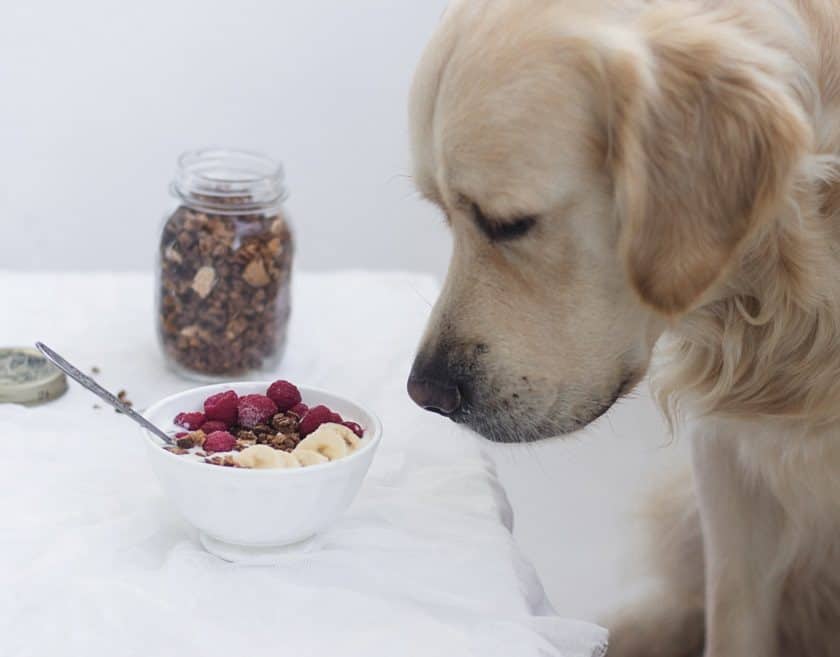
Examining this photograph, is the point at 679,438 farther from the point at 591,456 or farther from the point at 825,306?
the point at 591,456

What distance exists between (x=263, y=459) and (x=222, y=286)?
1.31ft

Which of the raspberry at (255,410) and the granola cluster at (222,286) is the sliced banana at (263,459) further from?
the granola cluster at (222,286)

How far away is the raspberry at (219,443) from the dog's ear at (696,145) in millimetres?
Answer: 355

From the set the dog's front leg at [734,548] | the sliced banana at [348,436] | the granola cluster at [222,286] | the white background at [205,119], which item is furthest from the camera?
the white background at [205,119]

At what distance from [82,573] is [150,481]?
18 centimetres

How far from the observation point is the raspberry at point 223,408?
1.05 meters

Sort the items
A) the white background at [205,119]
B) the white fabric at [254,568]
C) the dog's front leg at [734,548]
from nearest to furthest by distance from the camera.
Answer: the white fabric at [254,568] → the dog's front leg at [734,548] → the white background at [205,119]

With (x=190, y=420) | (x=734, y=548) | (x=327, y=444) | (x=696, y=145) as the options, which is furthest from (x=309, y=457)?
(x=734, y=548)

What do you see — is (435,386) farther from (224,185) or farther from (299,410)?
(224,185)

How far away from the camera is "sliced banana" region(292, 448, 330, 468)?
38.2 inches

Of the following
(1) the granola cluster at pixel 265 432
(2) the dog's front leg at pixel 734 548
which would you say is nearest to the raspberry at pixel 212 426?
(1) the granola cluster at pixel 265 432

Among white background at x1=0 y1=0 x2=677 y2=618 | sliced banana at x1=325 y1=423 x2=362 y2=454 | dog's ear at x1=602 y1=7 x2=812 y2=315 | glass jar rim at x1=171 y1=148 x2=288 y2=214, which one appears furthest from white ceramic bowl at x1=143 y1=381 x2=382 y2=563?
white background at x1=0 y1=0 x2=677 y2=618

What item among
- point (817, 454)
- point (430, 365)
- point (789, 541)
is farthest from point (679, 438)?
point (430, 365)

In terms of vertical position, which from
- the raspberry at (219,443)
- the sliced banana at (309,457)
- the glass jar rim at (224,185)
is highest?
the glass jar rim at (224,185)
